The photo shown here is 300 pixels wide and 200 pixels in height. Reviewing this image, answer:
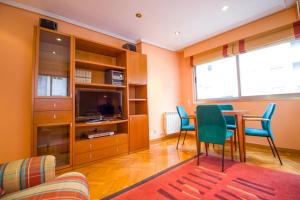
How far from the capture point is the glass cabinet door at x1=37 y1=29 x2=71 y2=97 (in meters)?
2.17

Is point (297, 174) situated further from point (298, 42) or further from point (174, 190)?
point (298, 42)

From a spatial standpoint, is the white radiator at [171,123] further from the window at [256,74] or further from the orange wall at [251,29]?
the orange wall at [251,29]

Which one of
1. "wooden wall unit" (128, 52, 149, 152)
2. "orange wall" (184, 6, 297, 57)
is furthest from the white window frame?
"wooden wall unit" (128, 52, 149, 152)

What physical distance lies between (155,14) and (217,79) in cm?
238

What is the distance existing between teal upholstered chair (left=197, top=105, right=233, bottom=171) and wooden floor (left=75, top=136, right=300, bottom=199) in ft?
2.15

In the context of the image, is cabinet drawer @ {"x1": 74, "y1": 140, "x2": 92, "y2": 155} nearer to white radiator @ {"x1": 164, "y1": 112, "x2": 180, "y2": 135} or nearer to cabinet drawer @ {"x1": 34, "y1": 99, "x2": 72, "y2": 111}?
cabinet drawer @ {"x1": 34, "y1": 99, "x2": 72, "y2": 111}

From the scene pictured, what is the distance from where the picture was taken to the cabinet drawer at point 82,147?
2301 millimetres

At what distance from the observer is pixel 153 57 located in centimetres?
387

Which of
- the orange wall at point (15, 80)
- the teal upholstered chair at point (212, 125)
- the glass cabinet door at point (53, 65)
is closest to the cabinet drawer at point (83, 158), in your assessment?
the orange wall at point (15, 80)

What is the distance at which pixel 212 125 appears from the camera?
2.19m

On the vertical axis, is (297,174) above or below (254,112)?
below

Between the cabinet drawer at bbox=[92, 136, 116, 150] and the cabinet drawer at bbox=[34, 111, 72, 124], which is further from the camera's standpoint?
the cabinet drawer at bbox=[92, 136, 116, 150]

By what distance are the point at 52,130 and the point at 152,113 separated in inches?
87.3

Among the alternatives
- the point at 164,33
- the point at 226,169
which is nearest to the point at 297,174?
the point at 226,169
